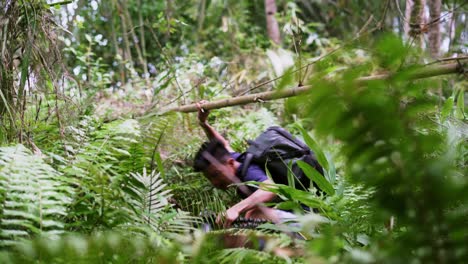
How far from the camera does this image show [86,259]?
1.06 meters

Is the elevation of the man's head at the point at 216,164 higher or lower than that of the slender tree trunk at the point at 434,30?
lower

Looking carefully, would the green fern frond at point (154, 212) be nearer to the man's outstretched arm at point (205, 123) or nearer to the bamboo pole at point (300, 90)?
the bamboo pole at point (300, 90)

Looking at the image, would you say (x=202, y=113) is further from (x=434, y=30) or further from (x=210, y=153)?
(x=434, y=30)

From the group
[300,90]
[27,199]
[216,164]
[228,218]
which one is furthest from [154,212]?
[216,164]

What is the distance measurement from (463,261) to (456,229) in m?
0.07

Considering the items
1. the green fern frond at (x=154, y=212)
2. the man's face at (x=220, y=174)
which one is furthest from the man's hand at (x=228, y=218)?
the green fern frond at (x=154, y=212)

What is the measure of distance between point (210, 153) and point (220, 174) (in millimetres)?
163

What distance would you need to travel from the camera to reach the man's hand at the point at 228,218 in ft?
8.02

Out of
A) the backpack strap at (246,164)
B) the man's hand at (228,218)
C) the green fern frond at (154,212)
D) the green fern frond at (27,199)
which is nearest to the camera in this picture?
the green fern frond at (27,199)

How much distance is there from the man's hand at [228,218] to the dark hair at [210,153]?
17.6 inches

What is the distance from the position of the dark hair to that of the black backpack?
165 millimetres

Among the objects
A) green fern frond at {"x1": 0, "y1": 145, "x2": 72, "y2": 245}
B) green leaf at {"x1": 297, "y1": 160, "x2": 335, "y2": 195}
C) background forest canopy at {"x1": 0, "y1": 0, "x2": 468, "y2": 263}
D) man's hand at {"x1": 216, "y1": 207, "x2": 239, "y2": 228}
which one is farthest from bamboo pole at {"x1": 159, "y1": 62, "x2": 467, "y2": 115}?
green fern frond at {"x1": 0, "y1": 145, "x2": 72, "y2": 245}

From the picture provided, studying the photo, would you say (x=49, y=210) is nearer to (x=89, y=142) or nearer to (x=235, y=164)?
(x=89, y=142)

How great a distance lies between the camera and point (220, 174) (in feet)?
9.71
